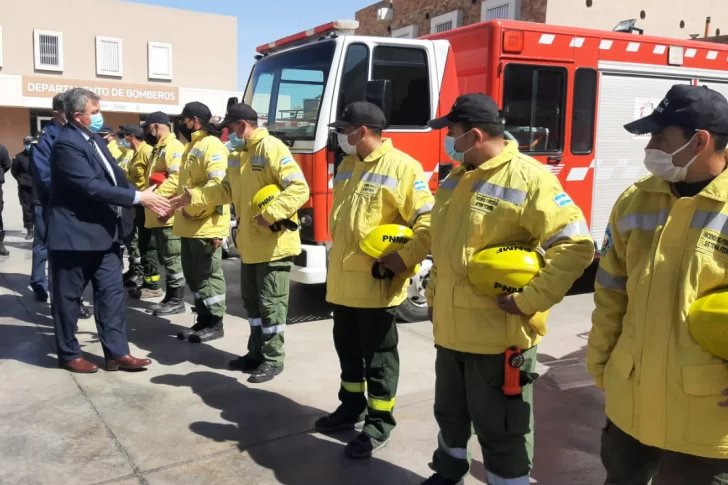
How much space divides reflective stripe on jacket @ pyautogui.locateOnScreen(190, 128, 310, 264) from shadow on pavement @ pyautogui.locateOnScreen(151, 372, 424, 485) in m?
0.98

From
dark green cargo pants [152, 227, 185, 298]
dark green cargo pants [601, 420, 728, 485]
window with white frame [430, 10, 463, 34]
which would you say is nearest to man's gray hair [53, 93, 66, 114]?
dark green cargo pants [152, 227, 185, 298]

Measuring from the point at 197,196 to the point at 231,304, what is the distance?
1.99 meters

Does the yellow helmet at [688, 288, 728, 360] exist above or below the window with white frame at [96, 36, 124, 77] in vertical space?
below

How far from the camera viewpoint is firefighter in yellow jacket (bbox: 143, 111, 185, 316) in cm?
652

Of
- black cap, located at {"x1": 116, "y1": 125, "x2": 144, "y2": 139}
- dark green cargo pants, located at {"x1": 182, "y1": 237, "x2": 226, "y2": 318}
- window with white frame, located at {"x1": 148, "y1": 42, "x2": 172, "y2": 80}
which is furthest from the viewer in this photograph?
window with white frame, located at {"x1": 148, "y1": 42, "x2": 172, "y2": 80}

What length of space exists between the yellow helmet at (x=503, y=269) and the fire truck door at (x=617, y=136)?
445 cm

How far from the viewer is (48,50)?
32094 mm

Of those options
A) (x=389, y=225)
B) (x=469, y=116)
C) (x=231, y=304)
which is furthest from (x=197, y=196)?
(x=469, y=116)

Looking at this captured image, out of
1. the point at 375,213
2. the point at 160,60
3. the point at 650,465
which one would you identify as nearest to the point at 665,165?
the point at 650,465

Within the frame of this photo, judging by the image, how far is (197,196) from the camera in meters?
5.36

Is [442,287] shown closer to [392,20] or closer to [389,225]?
[389,225]

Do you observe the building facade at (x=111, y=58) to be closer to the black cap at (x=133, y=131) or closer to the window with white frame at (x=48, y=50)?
the window with white frame at (x=48, y=50)

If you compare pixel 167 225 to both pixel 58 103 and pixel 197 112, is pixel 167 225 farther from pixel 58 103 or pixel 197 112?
pixel 58 103

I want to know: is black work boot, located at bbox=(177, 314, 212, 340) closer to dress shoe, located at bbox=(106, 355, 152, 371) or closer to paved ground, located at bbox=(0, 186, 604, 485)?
paved ground, located at bbox=(0, 186, 604, 485)
